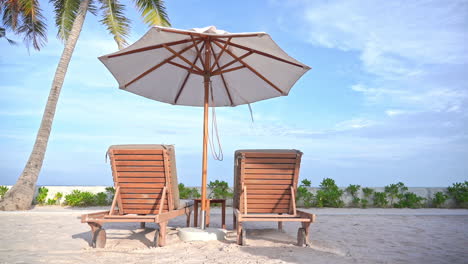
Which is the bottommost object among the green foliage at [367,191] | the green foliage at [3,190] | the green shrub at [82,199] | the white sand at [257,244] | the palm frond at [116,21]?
the white sand at [257,244]

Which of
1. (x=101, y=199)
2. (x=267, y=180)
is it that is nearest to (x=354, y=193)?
(x=267, y=180)

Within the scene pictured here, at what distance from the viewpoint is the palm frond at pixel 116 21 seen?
12.1 m

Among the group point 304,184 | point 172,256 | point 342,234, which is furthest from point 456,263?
point 304,184

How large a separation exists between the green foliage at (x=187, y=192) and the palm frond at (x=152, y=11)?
602 centimetres

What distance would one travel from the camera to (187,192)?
982 cm

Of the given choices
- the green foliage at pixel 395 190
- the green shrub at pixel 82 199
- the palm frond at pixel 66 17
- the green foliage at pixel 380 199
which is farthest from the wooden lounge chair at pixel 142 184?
the palm frond at pixel 66 17

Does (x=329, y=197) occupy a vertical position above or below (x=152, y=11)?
below

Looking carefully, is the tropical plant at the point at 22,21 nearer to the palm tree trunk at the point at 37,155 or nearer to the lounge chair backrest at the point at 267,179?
the palm tree trunk at the point at 37,155

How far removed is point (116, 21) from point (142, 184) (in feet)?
30.9

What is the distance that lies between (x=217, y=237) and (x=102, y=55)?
3083 mm

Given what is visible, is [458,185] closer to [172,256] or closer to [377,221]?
[377,221]

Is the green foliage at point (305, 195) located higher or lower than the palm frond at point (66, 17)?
lower

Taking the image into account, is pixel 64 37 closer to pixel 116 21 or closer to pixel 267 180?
pixel 116 21

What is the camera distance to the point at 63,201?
1056cm
